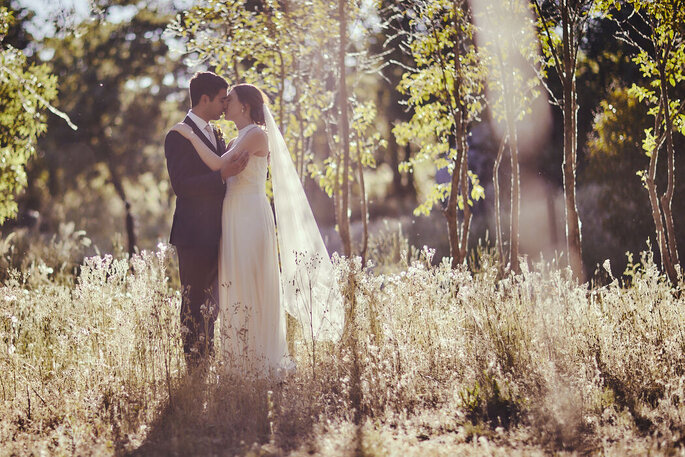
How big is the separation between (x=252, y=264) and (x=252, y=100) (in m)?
1.32

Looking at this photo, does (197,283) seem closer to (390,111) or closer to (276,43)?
(276,43)

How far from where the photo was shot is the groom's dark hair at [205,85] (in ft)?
17.2

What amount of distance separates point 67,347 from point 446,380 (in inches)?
118

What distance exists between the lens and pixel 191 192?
16.7ft

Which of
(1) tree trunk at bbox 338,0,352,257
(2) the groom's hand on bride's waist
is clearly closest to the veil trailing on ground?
(2) the groom's hand on bride's waist

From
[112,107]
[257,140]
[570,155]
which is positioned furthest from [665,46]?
[112,107]

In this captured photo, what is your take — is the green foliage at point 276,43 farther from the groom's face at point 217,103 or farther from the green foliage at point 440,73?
the groom's face at point 217,103

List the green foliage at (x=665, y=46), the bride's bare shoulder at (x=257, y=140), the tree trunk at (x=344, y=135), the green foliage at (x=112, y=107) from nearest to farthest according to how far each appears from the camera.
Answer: the bride's bare shoulder at (x=257, y=140), the green foliage at (x=665, y=46), the tree trunk at (x=344, y=135), the green foliage at (x=112, y=107)

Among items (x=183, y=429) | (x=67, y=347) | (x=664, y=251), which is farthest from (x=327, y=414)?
(x=664, y=251)

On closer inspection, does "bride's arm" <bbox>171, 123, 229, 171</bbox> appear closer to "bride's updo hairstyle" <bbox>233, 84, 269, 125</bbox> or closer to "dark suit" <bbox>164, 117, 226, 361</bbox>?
"dark suit" <bbox>164, 117, 226, 361</bbox>

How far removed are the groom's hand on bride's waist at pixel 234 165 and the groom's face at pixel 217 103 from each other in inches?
18.7

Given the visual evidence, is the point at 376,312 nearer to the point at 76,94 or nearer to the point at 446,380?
the point at 446,380

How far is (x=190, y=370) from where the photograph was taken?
4797mm

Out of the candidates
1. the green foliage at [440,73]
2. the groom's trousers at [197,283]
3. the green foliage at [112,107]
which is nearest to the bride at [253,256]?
the groom's trousers at [197,283]
